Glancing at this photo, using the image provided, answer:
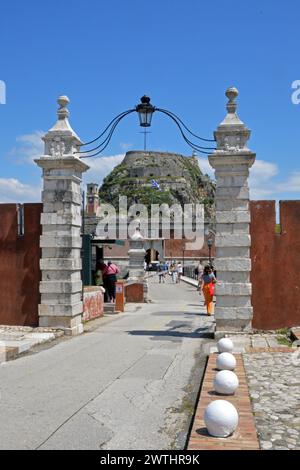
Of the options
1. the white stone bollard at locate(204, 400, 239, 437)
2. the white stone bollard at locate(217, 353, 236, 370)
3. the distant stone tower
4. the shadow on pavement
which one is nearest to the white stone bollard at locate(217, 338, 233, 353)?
the white stone bollard at locate(217, 353, 236, 370)

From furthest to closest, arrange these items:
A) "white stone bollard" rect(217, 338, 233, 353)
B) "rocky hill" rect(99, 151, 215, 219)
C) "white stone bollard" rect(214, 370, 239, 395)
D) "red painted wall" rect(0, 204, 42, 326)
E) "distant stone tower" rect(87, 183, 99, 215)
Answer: "rocky hill" rect(99, 151, 215, 219), "distant stone tower" rect(87, 183, 99, 215), "red painted wall" rect(0, 204, 42, 326), "white stone bollard" rect(217, 338, 233, 353), "white stone bollard" rect(214, 370, 239, 395)

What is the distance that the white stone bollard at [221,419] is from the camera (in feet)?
15.4

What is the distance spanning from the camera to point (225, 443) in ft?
15.3

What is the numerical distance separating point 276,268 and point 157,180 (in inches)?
3219

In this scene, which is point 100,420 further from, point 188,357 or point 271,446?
point 188,357

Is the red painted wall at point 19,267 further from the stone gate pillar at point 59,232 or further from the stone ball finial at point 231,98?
the stone ball finial at point 231,98

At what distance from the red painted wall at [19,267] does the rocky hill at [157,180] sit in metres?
74.2

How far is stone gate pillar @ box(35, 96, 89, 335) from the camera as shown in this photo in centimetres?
1198

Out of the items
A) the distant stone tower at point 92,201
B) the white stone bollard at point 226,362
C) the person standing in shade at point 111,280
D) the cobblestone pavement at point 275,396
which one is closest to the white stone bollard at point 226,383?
the cobblestone pavement at point 275,396

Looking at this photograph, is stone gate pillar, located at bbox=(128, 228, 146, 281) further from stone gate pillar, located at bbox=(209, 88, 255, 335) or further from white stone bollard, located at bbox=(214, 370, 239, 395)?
white stone bollard, located at bbox=(214, 370, 239, 395)

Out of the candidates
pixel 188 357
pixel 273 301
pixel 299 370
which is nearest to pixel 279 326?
pixel 273 301

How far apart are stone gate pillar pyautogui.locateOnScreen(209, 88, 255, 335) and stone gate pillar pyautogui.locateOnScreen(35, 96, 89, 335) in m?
3.22

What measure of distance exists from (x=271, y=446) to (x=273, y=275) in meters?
6.93

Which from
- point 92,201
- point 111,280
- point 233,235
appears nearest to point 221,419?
point 233,235
